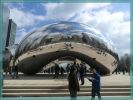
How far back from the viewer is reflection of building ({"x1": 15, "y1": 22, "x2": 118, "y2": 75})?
929 inches

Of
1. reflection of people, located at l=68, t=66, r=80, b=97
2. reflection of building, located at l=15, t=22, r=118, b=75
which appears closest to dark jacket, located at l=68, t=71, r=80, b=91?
reflection of people, located at l=68, t=66, r=80, b=97

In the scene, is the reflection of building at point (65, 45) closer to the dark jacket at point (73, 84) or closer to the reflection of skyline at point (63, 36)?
the reflection of skyline at point (63, 36)

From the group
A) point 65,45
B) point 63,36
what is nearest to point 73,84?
point 63,36

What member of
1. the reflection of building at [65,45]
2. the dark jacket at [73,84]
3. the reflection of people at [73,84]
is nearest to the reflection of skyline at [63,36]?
the reflection of building at [65,45]

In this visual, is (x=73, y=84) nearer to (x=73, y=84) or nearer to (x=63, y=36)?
(x=73, y=84)

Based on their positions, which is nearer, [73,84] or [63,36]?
[73,84]

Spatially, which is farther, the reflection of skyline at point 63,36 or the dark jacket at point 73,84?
the reflection of skyline at point 63,36

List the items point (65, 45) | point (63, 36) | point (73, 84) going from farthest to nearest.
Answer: point (65, 45) → point (63, 36) → point (73, 84)

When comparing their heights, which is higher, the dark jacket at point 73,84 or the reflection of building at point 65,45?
the reflection of building at point 65,45

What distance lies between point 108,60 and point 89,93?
37.4ft

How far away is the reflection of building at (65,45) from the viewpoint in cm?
2359

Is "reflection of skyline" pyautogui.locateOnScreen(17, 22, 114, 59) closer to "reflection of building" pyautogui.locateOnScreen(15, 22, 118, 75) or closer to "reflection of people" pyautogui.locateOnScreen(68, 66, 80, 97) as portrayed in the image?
"reflection of building" pyautogui.locateOnScreen(15, 22, 118, 75)

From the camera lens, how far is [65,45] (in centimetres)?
2391

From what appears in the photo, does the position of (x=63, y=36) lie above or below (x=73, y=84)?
above
